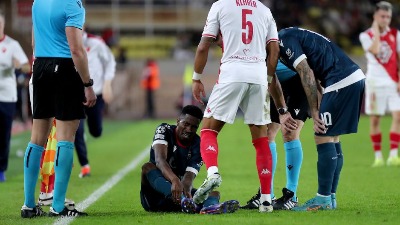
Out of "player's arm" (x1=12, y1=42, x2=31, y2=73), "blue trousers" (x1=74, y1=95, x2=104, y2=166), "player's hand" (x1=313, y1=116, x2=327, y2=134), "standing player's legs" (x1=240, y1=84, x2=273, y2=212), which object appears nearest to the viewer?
"standing player's legs" (x1=240, y1=84, x2=273, y2=212)

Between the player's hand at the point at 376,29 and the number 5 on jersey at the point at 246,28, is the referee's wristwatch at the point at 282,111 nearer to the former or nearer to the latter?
the number 5 on jersey at the point at 246,28

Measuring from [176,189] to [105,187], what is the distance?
3.64 meters

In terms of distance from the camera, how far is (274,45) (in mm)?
9328

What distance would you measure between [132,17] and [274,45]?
135ft

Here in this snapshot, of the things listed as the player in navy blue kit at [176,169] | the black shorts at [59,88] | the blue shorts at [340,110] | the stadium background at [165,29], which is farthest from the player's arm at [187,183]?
the stadium background at [165,29]

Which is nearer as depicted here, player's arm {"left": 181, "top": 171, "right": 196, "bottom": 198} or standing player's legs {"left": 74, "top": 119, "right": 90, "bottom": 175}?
player's arm {"left": 181, "top": 171, "right": 196, "bottom": 198}

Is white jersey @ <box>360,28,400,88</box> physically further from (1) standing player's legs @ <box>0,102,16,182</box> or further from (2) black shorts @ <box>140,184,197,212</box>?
(2) black shorts @ <box>140,184,197,212</box>

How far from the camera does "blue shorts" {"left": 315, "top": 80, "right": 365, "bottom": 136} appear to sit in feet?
31.4

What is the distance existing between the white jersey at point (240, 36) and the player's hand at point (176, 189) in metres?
1.02

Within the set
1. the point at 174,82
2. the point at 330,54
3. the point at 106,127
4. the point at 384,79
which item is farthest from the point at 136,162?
the point at 174,82

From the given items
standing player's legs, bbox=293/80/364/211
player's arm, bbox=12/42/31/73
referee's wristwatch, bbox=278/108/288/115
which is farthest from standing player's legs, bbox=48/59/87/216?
player's arm, bbox=12/42/31/73

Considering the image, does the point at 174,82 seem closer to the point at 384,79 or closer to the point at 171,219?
the point at 384,79

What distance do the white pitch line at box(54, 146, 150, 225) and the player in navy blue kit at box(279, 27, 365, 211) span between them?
88.8 inches

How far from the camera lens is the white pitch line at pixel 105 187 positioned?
910cm
